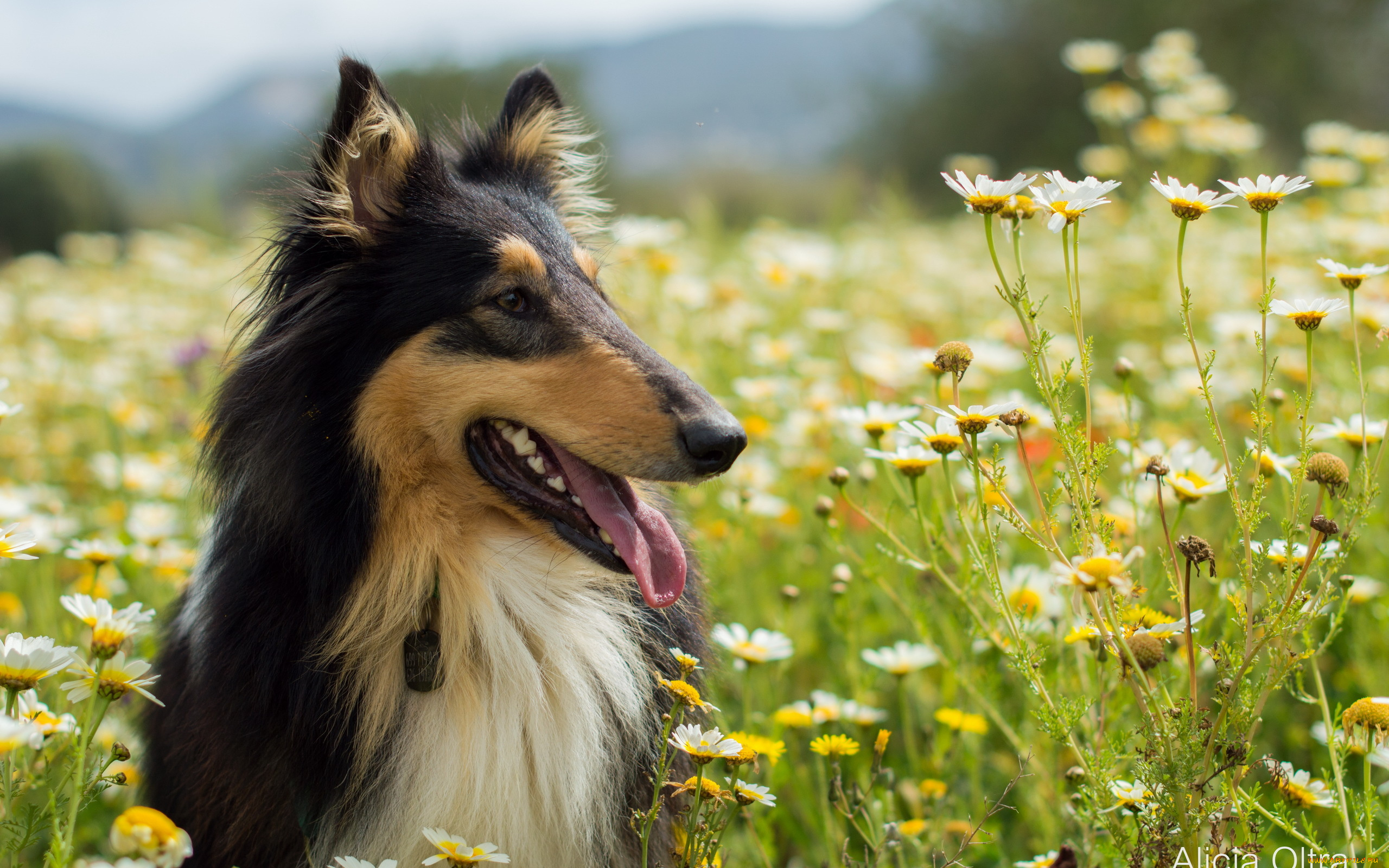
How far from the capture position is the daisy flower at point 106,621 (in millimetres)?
1693

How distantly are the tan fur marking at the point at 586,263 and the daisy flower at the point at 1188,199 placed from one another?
1.60 m

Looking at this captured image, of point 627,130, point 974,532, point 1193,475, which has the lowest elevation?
point 627,130

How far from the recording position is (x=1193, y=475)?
2092 millimetres

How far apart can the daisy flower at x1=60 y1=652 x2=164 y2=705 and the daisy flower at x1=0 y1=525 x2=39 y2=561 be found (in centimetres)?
23

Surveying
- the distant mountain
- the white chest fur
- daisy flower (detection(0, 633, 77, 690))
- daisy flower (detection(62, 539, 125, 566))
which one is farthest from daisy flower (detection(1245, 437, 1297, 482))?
daisy flower (detection(62, 539, 125, 566))

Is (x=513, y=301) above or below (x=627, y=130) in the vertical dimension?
above

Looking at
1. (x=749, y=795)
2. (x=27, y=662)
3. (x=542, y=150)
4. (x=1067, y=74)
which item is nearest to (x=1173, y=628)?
(x=749, y=795)

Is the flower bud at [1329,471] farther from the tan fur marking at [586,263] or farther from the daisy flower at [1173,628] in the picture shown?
the tan fur marking at [586,263]

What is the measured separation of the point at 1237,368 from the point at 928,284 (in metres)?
2.95

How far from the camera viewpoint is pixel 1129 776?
7.79ft

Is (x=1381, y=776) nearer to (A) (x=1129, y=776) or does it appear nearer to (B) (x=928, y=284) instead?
(A) (x=1129, y=776)

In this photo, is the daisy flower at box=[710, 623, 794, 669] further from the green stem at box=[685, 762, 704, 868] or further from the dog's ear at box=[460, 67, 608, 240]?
the dog's ear at box=[460, 67, 608, 240]

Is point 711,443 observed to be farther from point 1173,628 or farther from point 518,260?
point 1173,628

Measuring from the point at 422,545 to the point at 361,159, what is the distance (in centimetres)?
104
